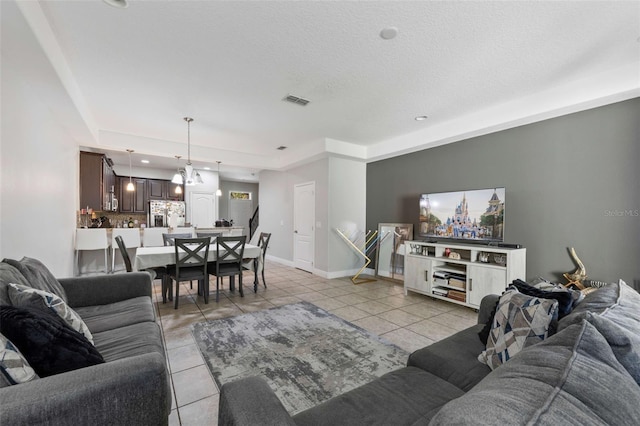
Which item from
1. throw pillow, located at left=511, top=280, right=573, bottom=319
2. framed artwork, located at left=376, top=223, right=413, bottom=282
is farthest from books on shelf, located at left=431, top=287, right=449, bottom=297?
throw pillow, located at left=511, top=280, right=573, bottom=319

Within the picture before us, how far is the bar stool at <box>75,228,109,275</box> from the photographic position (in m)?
5.00

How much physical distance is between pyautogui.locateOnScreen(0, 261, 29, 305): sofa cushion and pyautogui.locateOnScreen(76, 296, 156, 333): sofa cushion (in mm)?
528

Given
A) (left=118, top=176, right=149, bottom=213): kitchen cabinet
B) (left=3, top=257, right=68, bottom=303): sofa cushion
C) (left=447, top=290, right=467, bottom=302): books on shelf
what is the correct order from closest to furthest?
(left=3, top=257, right=68, bottom=303): sofa cushion < (left=447, top=290, right=467, bottom=302): books on shelf < (left=118, top=176, right=149, bottom=213): kitchen cabinet

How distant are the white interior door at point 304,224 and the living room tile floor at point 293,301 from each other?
755mm

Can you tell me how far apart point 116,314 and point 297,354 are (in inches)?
60.1

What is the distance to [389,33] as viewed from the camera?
2.30 metres

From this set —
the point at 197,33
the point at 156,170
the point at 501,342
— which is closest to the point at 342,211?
the point at 197,33

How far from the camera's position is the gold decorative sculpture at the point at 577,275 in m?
3.09

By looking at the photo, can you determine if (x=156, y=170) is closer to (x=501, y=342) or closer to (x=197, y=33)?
(x=197, y=33)

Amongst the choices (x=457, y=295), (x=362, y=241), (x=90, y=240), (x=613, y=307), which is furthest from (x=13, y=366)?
(x=362, y=241)

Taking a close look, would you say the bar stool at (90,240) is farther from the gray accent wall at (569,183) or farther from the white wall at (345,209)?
the gray accent wall at (569,183)

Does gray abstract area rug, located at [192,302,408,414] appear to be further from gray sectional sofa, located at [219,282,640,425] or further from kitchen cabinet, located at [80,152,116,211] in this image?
kitchen cabinet, located at [80,152,116,211]

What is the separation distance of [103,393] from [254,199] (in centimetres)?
1066

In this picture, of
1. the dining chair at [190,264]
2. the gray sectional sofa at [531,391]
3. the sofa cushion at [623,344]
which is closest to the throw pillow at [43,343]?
the gray sectional sofa at [531,391]
